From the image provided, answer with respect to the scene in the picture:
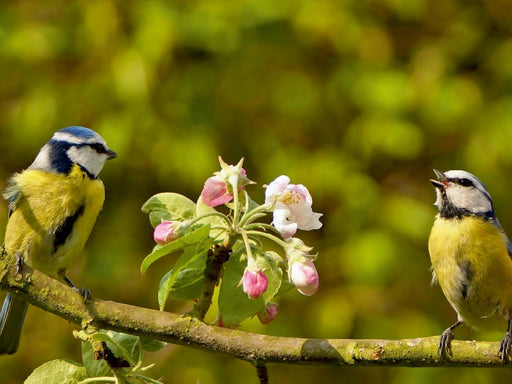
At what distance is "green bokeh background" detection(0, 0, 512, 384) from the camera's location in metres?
3.08

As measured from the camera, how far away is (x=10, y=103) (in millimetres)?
3398

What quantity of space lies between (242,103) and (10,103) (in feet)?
3.55

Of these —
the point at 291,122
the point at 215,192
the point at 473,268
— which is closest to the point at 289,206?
the point at 215,192

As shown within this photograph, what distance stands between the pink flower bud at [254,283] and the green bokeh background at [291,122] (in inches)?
73.4

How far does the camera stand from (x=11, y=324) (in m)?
2.27

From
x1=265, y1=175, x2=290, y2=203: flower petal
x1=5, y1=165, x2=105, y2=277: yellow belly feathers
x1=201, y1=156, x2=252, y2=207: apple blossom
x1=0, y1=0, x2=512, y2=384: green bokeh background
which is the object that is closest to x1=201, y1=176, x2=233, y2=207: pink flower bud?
x1=201, y1=156, x2=252, y2=207: apple blossom

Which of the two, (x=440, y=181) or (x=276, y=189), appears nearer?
(x=276, y=189)

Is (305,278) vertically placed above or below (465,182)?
above

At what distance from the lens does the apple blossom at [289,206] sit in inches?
46.5

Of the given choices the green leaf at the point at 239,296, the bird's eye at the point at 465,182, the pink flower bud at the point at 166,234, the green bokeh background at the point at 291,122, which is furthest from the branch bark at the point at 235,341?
the green bokeh background at the point at 291,122

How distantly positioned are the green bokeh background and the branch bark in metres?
1.66

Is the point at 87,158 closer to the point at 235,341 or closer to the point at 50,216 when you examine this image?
the point at 50,216

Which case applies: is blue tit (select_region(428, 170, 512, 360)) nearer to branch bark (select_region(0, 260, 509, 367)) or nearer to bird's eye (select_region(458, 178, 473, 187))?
bird's eye (select_region(458, 178, 473, 187))

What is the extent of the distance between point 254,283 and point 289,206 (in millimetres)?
166
